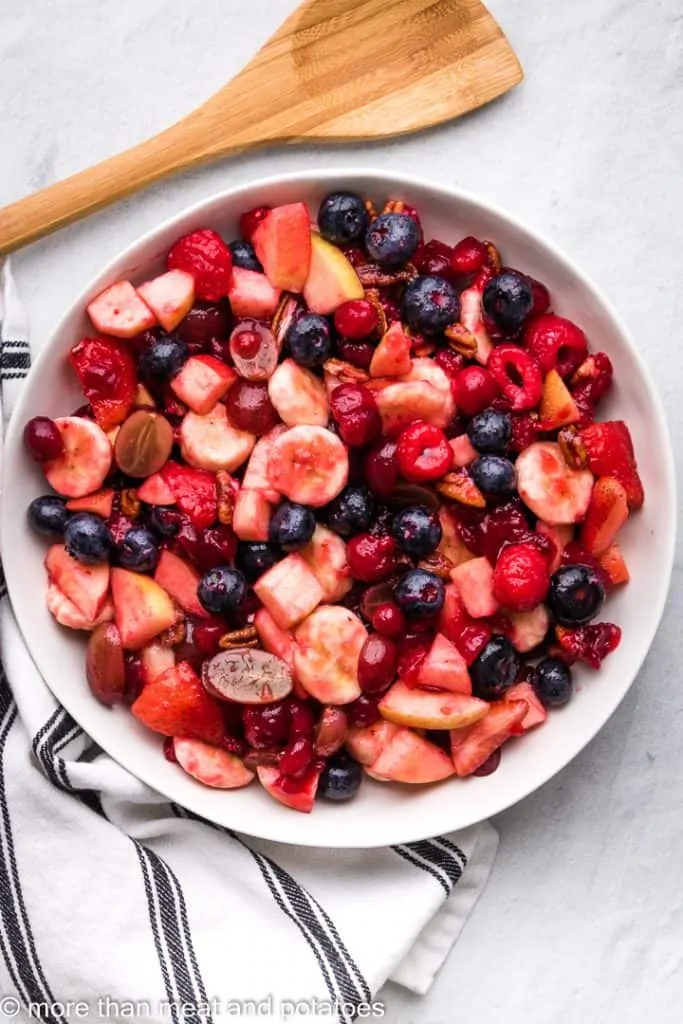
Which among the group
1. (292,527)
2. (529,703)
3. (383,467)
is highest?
(383,467)

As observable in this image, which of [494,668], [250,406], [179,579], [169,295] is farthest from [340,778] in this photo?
[169,295]

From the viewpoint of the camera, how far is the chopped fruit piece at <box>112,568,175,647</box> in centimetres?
163

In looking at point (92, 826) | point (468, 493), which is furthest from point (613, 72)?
point (92, 826)

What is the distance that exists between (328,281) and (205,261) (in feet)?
0.64

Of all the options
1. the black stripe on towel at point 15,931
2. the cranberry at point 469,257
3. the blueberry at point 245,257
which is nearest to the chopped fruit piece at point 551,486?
the cranberry at point 469,257

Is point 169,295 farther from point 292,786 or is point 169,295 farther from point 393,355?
point 292,786

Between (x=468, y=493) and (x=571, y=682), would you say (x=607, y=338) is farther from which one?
(x=571, y=682)

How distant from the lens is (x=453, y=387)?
165cm

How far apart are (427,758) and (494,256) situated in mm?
815

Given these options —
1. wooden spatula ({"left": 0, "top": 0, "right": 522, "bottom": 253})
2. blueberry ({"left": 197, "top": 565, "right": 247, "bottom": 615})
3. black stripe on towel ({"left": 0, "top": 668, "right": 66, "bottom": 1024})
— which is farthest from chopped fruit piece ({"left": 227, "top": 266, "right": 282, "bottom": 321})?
black stripe on towel ({"left": 0, "top": 668, "right": 66, "bottom": 1024})

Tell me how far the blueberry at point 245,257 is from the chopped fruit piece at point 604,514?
648mm

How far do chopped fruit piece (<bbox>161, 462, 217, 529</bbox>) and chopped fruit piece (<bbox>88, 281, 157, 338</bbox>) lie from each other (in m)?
0.24

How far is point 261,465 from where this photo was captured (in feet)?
5.45

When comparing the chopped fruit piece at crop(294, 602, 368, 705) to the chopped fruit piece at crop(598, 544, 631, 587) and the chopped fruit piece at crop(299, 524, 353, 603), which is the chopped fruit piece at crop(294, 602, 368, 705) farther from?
the chopped fruit piece at crop(598, 544, 631, 587)
